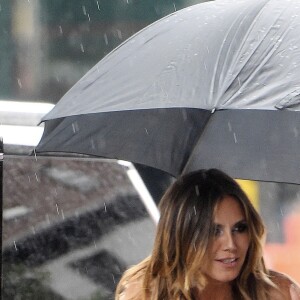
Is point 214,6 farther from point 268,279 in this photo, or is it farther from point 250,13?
point 268,279

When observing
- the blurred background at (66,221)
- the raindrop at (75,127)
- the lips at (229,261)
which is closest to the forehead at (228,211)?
the lips at (229,261)

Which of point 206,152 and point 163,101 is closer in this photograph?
point 163,101

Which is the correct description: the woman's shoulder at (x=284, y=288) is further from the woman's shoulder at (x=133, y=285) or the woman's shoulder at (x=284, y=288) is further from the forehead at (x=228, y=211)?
the woman's shoulder at (x=133, y=285)

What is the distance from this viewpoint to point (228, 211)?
3674mm

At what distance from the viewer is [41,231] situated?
5.23 meters

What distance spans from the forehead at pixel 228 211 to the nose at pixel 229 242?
5 cm

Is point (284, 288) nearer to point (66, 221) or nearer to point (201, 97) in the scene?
point (201, 97)

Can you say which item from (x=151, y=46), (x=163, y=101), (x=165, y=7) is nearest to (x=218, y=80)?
(x=163, y=101)

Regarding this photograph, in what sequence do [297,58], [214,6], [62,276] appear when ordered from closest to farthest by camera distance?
[297,58] < [214,6] < [62,276]

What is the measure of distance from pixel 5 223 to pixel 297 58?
228cm

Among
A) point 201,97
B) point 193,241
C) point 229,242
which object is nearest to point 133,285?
point 193,241

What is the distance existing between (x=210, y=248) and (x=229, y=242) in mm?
76

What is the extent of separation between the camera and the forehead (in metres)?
3.65

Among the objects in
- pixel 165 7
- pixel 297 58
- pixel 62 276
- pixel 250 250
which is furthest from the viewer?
pixel 165 7
